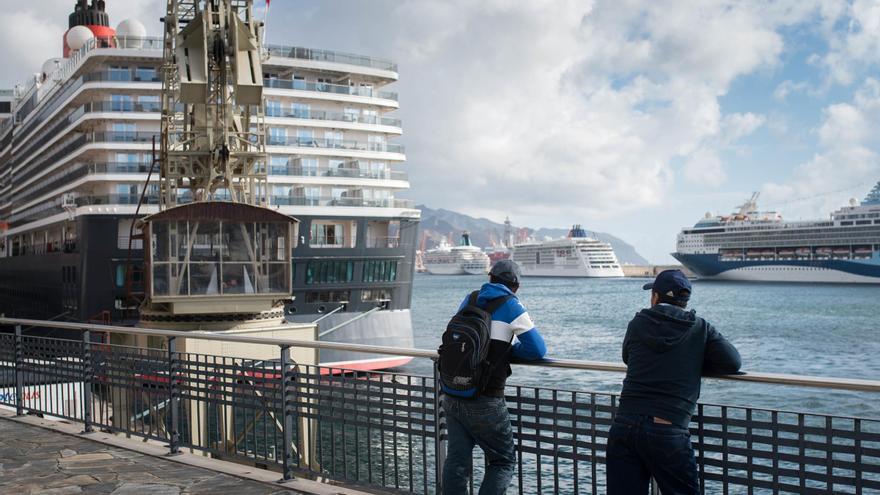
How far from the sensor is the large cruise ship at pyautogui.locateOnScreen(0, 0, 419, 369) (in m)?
31.8

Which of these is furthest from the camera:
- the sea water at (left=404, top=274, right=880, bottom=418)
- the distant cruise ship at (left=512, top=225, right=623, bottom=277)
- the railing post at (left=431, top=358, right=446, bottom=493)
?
the distant cruise ship at (left=512, top=225, right=623, bottom=277)

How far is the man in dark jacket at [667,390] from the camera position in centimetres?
451

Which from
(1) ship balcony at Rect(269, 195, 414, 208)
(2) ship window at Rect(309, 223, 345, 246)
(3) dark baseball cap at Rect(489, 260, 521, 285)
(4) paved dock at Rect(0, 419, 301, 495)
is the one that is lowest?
(4) paved dock at Rect(0, 419, 301, 495)

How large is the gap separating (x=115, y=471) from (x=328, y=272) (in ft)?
80.8

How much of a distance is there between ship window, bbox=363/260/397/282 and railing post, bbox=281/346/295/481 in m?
25.8

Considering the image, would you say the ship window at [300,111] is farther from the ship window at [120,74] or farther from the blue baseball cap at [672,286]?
the blue baseball cap at [672,286]

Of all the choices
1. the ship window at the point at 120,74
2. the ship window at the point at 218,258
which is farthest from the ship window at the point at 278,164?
→ the ship window at the point at 218,258

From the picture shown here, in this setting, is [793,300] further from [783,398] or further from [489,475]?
[489,475]

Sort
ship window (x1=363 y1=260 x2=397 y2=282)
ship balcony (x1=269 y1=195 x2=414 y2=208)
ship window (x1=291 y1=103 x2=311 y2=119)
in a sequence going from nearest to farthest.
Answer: ship window (x1=363 y1=260 x2=397 y2=282), ship balcony (x1=269 y1=195 x2=414 y2=208), ship window (x1=291 y1=103 x2=311 y2=119)

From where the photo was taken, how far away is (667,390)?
4.52 meters

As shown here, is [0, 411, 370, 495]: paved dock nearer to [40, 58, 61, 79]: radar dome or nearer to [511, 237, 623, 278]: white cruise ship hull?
[40, 58, 61, 79]: radar dome

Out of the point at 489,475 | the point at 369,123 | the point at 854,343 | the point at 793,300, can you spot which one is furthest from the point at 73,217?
the point at 793,300

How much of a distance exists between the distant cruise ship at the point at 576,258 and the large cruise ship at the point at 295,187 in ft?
465

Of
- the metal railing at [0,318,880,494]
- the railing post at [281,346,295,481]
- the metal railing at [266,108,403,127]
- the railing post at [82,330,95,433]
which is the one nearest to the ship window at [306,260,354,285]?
the metal railing at [266,108,403,127]
